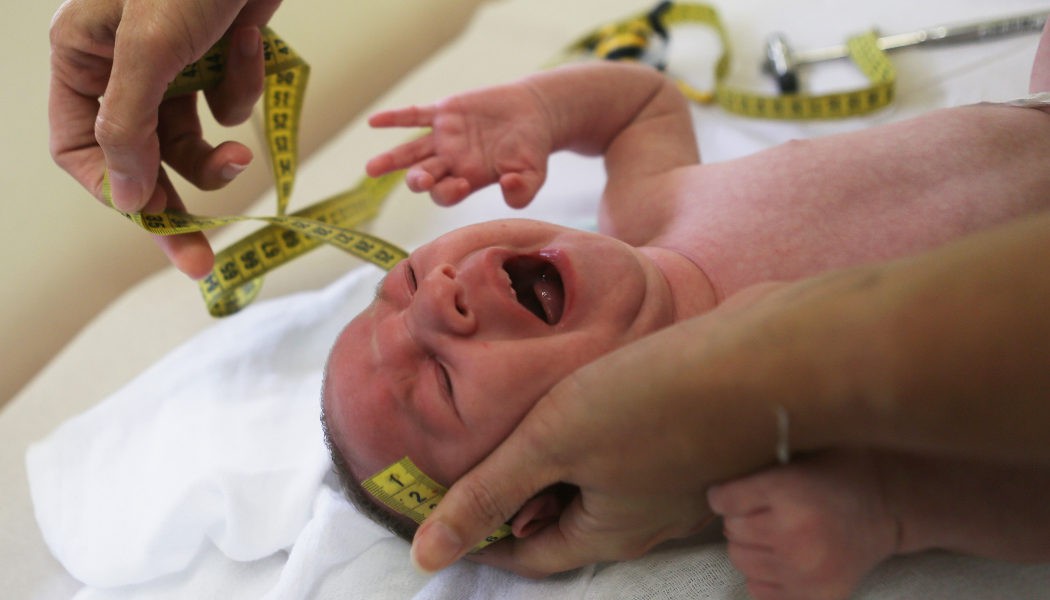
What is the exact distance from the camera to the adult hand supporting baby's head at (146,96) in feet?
4.51

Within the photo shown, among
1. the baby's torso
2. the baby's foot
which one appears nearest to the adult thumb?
the baby's foot

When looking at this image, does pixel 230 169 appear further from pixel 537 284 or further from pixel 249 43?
pixel 537 284

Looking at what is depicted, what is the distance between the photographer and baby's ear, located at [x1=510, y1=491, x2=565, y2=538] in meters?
1.28

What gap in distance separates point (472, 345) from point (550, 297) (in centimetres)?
19

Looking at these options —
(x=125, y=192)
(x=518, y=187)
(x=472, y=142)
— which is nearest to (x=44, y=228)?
(x=125, y=192)

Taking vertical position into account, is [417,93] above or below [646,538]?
above

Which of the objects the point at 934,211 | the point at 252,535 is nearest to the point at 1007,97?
the point at 934,211

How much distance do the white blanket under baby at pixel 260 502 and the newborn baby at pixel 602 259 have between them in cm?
14

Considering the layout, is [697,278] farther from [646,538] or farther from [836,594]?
[836,594]

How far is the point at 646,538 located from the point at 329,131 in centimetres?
182

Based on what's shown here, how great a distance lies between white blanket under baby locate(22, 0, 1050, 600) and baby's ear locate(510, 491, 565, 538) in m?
0.12

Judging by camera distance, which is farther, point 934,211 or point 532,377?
point 934,211

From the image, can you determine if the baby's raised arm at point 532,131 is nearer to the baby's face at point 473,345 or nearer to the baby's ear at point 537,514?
the baby's face at point 473,345

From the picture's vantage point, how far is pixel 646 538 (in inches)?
49.0
